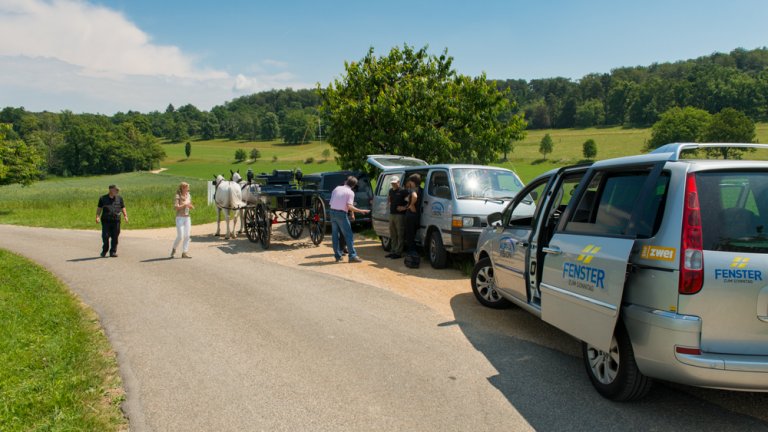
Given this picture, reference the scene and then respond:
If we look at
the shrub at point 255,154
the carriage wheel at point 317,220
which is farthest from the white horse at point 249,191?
the shrub at point 255,154

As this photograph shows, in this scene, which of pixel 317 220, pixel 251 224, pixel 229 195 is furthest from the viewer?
pixel 229 195

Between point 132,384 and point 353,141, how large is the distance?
1594cm

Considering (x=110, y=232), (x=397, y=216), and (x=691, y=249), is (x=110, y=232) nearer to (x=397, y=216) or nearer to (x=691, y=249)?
(x=397, y=216)

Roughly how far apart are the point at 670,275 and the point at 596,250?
73 cm

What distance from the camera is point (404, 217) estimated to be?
1126 cm

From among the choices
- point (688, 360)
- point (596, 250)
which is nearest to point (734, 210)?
point (596, 250)

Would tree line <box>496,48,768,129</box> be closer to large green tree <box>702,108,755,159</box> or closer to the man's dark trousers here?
large green tree <box>702,108,755,159</box>

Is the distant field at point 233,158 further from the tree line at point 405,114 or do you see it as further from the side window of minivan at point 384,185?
the side window of minivan at point 384,185

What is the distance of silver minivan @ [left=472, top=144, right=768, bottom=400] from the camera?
11.5 ft

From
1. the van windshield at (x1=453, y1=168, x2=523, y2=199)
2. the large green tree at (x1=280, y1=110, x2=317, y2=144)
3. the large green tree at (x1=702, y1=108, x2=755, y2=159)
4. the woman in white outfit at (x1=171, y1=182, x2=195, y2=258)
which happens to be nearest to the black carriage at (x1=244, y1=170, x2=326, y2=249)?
the woman in white outfit at (x1=171, y1=182, x2=195, y2=258)

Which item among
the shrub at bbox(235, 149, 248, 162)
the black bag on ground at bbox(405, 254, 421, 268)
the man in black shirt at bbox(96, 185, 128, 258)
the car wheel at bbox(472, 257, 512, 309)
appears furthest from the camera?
the shrub at bbox(235, 149, 248, 162)

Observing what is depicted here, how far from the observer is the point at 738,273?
11.5 feet

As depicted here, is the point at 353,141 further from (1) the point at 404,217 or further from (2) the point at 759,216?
(2) the point at 759,216

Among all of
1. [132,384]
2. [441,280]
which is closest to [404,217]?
[441,280]
